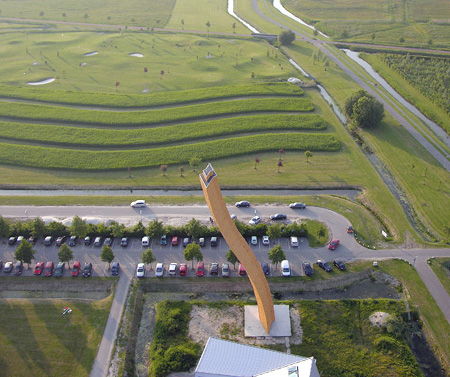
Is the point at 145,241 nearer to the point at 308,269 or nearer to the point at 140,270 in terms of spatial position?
the point at 140,270

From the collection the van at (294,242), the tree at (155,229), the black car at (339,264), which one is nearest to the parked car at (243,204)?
the van at (294,242)

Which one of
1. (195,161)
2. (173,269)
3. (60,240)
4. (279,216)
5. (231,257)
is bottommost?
(173,269)

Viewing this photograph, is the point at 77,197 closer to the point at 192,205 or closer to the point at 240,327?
the point at 192,205

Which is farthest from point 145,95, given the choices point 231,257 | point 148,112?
point 231,257

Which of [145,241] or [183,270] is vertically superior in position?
[145,241]

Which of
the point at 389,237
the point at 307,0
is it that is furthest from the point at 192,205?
the point at 307,0

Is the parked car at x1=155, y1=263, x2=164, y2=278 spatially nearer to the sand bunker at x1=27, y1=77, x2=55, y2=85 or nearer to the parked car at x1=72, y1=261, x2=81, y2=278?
the parked car at x1=72, y1=261, x2=81, y2=278
